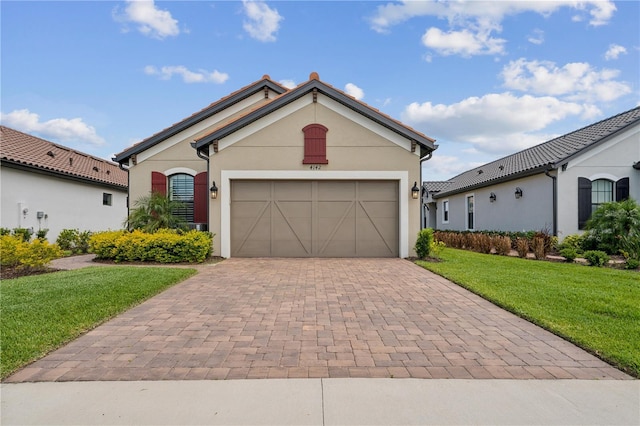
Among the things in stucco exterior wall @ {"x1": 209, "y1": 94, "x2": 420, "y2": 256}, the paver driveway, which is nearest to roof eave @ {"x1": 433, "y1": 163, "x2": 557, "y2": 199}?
stucco exterior wall @ {"x1": 209, "y1": 94, "x2": 420, "y2": 256}

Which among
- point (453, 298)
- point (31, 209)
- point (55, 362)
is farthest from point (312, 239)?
point (31, 209)

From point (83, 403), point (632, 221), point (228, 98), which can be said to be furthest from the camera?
point (228, 98)

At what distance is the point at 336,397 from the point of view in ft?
Answer: 9.47

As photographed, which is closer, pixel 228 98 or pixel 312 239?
pixel 312 239

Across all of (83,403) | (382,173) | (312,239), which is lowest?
(83,403)

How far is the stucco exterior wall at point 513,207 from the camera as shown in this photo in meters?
13.8

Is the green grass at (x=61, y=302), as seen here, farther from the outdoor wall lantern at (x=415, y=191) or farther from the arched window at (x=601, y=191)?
the arched window at (x=601, y=191)

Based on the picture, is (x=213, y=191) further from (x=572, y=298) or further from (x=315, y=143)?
(x=572, y=298)

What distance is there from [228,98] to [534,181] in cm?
1312

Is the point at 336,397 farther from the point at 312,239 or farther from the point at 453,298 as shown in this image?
the point at 312,239

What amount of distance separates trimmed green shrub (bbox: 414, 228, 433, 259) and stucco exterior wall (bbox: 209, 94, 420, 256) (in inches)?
14.9

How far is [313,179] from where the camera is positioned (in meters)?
11.4

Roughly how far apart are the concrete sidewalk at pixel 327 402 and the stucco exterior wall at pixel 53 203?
1302cm

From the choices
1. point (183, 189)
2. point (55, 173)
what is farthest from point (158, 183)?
point (55, 173)
